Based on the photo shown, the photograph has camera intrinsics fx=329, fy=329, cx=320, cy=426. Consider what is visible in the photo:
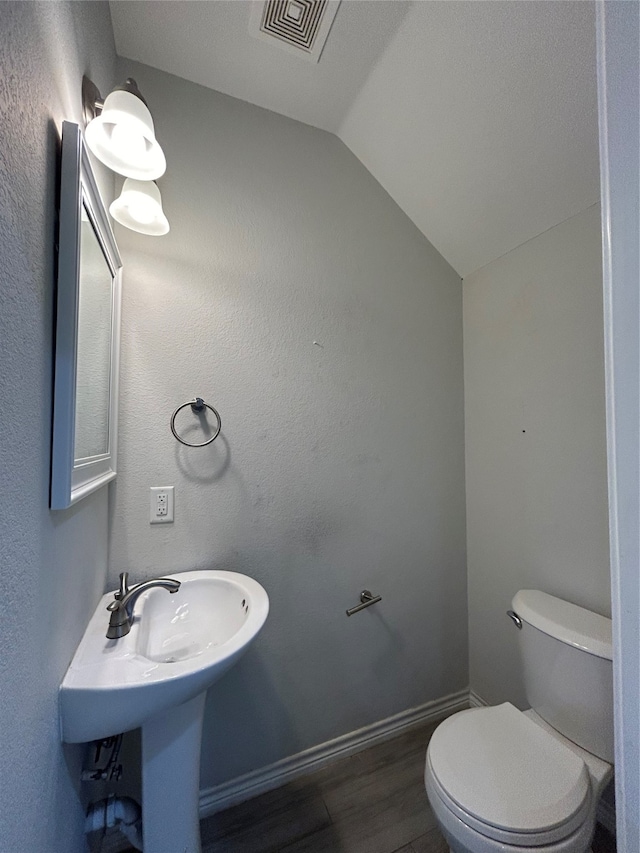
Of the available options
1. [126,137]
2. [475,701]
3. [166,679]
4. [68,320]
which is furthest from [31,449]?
[475,701]

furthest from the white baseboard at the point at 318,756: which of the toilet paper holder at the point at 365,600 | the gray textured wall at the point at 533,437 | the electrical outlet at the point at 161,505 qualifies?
the electrical outlet at the point at 161,505

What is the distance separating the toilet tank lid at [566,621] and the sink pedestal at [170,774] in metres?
1.15

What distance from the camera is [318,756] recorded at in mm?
1401

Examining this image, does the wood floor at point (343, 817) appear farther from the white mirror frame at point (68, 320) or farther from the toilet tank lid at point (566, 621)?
the white mirror frame at point (68, 320)

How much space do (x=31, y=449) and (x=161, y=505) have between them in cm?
71

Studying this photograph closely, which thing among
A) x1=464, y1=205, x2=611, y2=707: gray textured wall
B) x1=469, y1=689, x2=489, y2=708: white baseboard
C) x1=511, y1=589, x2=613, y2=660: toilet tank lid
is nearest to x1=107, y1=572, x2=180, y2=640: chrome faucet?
x1=511, y1=589, x2=613, y2=660: toilet tank lid

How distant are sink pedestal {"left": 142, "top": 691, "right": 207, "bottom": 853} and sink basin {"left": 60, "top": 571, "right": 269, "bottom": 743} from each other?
0.16 m

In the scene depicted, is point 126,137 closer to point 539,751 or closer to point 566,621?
point 566,621

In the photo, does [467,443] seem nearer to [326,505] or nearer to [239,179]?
[326,505]

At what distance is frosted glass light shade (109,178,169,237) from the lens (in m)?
1.00

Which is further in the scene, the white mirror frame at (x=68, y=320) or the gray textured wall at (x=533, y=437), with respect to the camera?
the gray textured wall at (x=533, y=437)

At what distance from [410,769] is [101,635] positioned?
4.63 ft

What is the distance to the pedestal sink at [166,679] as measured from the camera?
0.69 meters

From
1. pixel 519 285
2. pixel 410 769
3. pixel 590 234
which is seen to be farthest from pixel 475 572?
pixel 590 234
